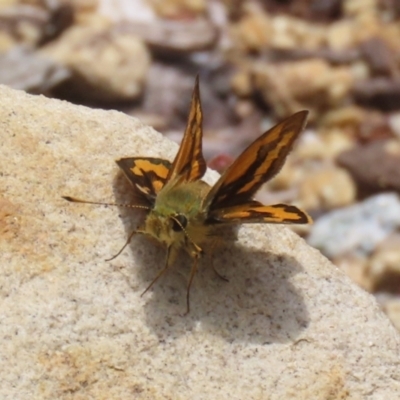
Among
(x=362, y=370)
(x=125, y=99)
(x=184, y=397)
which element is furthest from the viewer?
(x=125, y=99)

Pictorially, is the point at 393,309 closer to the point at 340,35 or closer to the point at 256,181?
the point at 256,181

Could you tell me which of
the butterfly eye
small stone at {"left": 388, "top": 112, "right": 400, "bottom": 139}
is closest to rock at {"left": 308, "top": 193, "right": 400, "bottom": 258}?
small stone at {"left": 388, "top": 112, "right": 400, "bottom": 139}

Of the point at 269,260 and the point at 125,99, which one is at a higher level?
the point at 269,260

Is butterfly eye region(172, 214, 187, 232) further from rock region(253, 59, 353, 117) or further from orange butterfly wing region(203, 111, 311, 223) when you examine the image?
rock region(253, 59, 353, 117)

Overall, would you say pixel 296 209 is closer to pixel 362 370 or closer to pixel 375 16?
pixel 362 370

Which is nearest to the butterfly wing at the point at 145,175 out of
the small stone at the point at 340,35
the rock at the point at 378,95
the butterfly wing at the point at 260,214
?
the butterfly wing at the point at 260,214

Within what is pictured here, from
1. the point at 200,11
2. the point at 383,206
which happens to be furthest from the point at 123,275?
the point at 200,11
